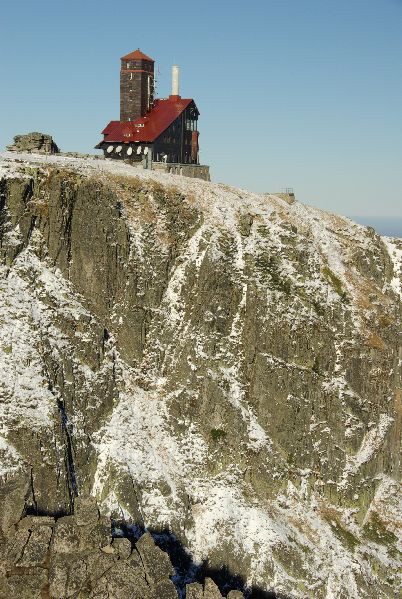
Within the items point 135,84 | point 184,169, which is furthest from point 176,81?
point 184,169

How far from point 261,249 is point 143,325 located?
15.7 m

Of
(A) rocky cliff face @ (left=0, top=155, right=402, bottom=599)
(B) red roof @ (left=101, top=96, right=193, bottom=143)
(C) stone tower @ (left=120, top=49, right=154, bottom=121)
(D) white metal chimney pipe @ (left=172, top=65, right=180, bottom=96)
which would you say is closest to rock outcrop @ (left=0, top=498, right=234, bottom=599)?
(A) rocky cliff face @ (left=0, top=155, right=402, bottom=599)

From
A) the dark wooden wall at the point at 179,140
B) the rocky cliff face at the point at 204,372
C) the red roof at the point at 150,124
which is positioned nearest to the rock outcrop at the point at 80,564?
the rocky cliff face at the point at 204,372

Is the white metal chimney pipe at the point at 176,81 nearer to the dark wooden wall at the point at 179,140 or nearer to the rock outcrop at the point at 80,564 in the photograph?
the dark wooden wall at the point at 179,140

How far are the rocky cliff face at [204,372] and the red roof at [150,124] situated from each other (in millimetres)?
18435

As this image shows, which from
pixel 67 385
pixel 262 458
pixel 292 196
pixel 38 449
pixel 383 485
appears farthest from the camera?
pixel 292 196

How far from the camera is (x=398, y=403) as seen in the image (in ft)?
236

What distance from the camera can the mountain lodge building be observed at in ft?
299

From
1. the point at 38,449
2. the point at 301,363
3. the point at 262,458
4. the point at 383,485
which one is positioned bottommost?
the point at 383,485

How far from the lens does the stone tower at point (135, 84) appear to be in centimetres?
9300

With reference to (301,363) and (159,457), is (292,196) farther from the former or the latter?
(159,457)

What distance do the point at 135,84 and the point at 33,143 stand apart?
66.1 ft

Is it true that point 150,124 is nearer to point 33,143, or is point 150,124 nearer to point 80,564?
point 33,143

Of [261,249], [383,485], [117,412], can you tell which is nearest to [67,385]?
[117,412]
